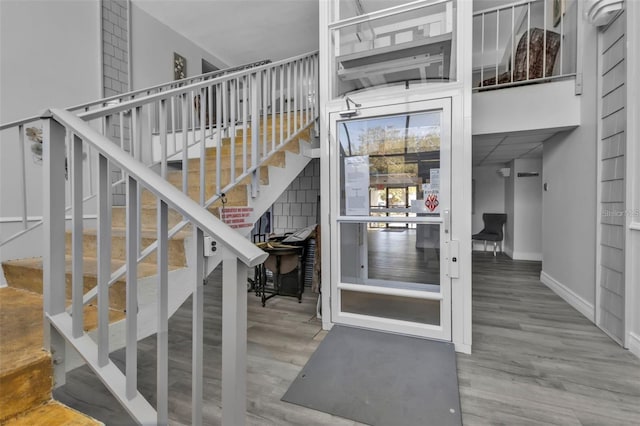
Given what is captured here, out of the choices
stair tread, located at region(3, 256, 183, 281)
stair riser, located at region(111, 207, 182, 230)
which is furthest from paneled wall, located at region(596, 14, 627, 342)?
stair riser, located at region(111, 207, 182, 230)

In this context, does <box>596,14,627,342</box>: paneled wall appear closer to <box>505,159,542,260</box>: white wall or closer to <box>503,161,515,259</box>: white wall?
<box>505,159,542,260</box>: white wall

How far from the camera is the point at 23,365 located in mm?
1030

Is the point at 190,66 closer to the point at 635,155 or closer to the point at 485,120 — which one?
the point at 485,120

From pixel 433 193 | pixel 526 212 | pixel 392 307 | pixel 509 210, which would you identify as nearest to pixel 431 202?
pixel 433 193

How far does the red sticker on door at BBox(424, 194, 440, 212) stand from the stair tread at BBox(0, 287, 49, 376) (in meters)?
2.64

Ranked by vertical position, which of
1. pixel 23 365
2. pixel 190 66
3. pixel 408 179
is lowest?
pixel 23 365

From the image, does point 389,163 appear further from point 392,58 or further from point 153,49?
point 153,49

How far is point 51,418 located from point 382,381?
1790 mm

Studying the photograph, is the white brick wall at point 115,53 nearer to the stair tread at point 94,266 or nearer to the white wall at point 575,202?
the stair tread at point 94,266

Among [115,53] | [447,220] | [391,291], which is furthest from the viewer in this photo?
[115,53]

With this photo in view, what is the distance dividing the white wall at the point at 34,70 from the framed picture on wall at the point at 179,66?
1290 mm

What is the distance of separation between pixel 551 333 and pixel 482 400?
1.53 meters

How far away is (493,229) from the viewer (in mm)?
7109

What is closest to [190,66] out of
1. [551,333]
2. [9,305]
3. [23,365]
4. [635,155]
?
[9,305]
